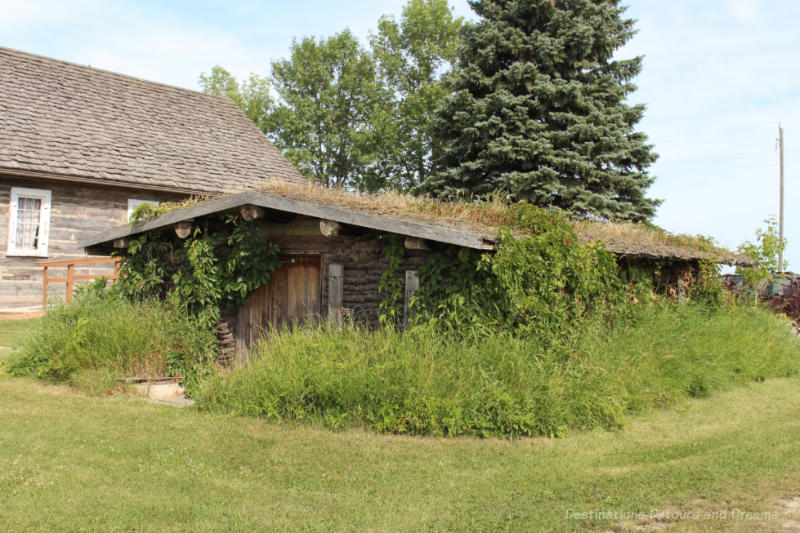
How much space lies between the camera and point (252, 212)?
8180 mm

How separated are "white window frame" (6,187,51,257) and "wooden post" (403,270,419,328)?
11.9 m

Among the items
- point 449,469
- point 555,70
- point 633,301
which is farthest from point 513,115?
point 449,469

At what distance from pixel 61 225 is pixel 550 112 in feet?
44.8

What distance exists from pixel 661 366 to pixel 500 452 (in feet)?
10.9

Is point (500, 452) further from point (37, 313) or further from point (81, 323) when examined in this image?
point (37, 313)

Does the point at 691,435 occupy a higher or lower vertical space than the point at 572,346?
lower

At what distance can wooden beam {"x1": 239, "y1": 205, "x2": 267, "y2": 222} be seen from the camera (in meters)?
8.16

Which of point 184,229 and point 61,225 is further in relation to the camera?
point 61,225

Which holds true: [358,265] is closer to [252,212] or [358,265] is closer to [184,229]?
[252,212]

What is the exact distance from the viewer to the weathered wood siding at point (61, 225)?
48.8 feet

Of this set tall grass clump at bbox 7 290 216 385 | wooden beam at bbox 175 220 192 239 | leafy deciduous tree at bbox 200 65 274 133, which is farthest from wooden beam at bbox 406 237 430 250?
leafy deciduous tree at bbox 200 65 274 133

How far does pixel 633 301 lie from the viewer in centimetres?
952

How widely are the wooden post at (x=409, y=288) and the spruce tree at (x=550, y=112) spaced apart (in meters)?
10.5

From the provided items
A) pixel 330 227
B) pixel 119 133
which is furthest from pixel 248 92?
pixel 330 227
